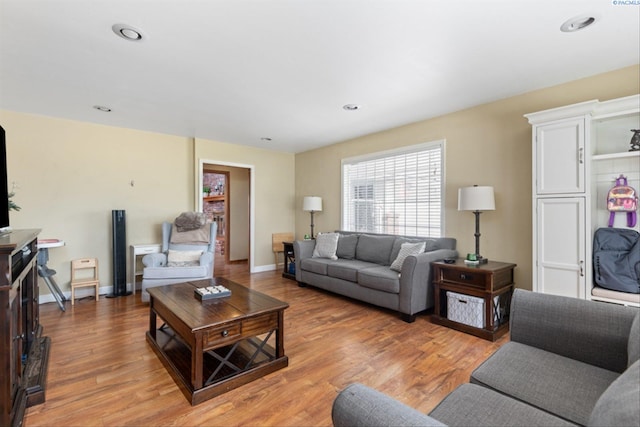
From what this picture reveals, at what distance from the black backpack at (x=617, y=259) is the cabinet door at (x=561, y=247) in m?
0.12

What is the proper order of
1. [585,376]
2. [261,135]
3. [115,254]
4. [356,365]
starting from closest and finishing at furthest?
[585,376], [356,365], [115,254], [261,135]

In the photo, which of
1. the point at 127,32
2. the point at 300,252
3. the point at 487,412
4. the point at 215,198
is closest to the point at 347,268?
the point at 300,252

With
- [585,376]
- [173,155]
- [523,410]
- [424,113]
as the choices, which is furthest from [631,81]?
[173,155]

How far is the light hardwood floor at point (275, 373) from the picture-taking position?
180 centimetres

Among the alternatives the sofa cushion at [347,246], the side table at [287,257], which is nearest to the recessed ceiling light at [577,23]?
the sofa cushion at [347,246]

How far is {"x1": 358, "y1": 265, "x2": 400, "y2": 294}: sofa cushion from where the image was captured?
3383 mm

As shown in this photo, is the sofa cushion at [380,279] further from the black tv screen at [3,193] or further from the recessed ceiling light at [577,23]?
the black tv screen at [3,193]

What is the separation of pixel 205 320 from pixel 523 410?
175cm

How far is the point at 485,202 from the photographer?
3258 mm

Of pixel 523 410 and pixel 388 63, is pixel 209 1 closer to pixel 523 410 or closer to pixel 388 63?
pixel 388 63

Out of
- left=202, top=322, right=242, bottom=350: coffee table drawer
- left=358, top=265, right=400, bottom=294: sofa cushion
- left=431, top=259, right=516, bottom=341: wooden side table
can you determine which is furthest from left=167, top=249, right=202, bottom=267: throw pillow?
left=431, top=259, right=516, bottom=341: wooden side table

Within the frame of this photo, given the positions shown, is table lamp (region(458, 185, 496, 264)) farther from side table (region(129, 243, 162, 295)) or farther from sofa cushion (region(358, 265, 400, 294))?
side table (region(129, 243, 162, 295))

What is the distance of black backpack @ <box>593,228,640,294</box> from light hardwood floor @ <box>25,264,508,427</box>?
3.27 ft

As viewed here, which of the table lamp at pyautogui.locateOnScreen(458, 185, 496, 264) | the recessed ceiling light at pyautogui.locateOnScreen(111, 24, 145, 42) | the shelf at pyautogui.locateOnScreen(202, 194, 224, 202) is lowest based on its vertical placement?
the table lamp at pyautogui.locateOnScreen(458, 185, 496, 264)
